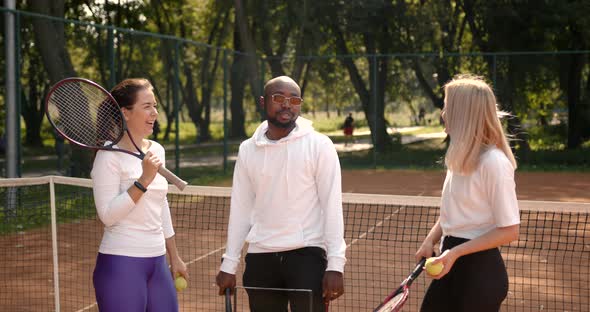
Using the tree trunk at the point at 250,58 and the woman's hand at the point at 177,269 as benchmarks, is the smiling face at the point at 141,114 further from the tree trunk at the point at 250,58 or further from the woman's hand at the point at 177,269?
the tree trunk at the point at 250,58

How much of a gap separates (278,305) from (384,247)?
16.9ft

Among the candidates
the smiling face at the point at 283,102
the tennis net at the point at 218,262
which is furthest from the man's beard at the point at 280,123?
the tennis net at the point at 218,262

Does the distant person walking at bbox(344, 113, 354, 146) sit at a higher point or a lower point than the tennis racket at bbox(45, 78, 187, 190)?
lower

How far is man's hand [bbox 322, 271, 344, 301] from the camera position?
3.27 m

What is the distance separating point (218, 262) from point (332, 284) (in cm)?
471

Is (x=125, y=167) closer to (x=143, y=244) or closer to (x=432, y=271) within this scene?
(x=143, y=244)

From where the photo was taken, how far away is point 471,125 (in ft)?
10.5

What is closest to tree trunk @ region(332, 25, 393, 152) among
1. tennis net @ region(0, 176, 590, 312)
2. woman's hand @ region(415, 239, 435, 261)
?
tennis net @ region(0, 176, 590, 312)

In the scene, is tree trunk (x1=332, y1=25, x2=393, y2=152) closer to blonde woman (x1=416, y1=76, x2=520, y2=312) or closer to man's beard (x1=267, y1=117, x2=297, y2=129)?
man's beard (x1=267, y1=117, x2=297, y2=129)

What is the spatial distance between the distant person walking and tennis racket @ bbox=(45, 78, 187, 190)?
58.4ft

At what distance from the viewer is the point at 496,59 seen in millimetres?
18453

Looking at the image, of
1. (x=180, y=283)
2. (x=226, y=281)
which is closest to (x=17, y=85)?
(x=180, y=283)

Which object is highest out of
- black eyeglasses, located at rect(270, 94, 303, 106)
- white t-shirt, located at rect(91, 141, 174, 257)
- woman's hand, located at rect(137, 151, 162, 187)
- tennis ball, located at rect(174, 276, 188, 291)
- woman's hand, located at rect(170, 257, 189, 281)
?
black eyeglasses, located at rect(270, 94, 303, 106)

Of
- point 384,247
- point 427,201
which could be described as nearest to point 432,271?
point 427,201
